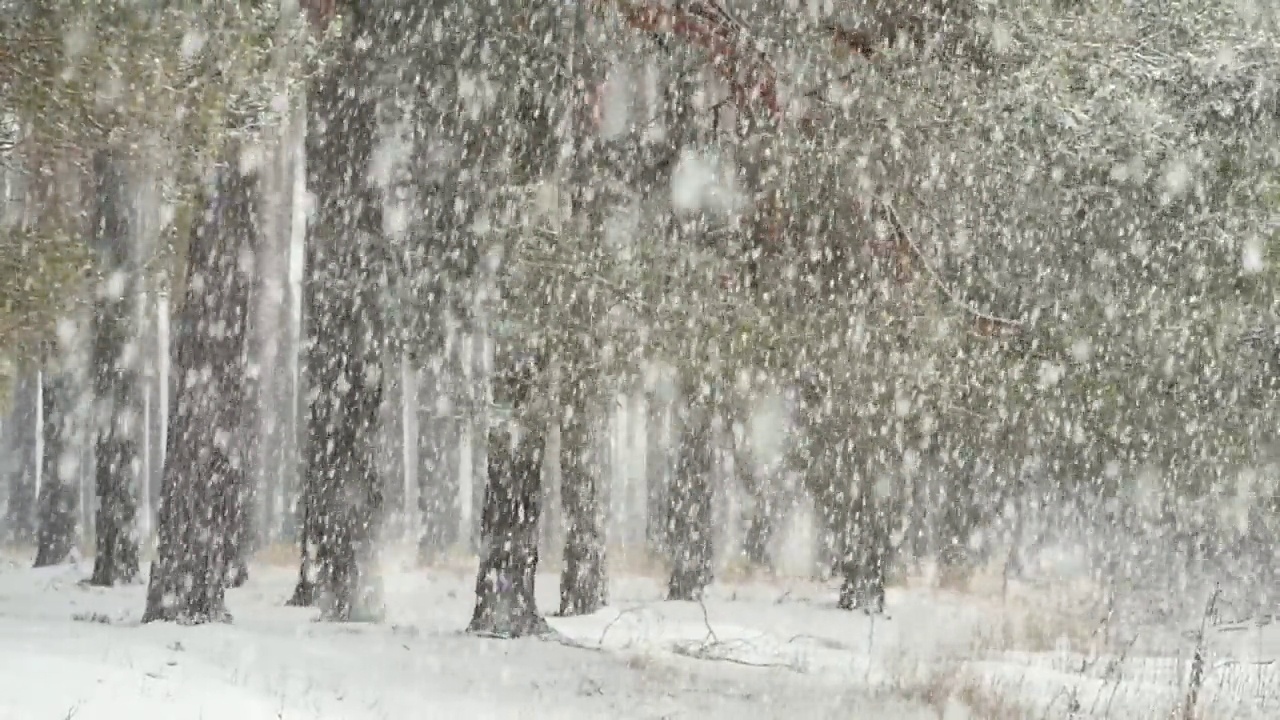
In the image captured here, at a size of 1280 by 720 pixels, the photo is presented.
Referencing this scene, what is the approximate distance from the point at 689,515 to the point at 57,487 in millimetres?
10393

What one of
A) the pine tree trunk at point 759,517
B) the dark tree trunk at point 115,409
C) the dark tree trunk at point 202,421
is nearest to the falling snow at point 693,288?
the dark tree trunk at point 202,421

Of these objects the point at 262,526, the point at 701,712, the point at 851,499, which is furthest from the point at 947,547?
the point at 262,526

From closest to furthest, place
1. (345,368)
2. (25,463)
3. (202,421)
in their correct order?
1. (202,421)
2. (345,368)
3. (25,463)

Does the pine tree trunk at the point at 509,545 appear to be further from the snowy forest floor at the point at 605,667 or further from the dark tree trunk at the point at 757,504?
the dark tree trunk at the point at 757,504

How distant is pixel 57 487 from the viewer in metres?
20.0

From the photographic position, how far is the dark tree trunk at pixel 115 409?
1689 cm

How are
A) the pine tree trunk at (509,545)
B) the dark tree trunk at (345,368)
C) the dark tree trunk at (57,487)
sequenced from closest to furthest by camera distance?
the pine tree trunk at (509,545) < the dark tree trunk at (345,368) < the dark tree trunk at (57,487)

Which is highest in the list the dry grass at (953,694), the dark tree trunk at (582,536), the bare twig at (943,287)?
the bare twig at (943,287)

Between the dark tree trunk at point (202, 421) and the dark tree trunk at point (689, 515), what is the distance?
268 inches

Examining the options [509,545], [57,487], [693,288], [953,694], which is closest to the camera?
[693,288]

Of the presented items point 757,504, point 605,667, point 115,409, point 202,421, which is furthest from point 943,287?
point 115,409

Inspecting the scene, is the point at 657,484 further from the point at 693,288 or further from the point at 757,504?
the point at 693,288

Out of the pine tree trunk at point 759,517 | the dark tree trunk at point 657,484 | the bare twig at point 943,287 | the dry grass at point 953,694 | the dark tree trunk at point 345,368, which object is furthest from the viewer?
the dark tree trunk at point 657,484

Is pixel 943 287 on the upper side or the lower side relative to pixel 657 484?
upper
